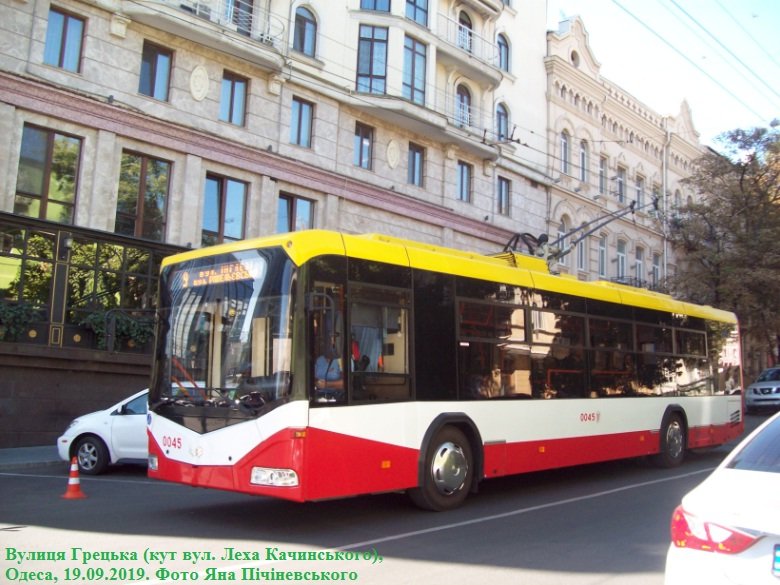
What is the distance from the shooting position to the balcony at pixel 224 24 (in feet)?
63.6

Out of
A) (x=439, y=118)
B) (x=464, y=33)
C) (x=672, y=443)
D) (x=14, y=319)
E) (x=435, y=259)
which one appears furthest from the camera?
(x=464, y=33)

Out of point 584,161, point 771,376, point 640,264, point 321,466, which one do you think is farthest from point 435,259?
point 640,264

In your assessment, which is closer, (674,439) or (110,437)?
(110,437)

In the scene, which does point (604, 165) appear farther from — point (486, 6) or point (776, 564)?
point (776, 564)

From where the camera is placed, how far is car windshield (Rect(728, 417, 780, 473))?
4500mm

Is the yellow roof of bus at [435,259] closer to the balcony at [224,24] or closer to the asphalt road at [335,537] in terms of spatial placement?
the asphalt road at [335,537]

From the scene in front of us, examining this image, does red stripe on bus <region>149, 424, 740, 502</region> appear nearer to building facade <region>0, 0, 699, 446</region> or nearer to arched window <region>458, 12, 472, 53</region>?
building facade <region>0, 0, 699, 446</region>

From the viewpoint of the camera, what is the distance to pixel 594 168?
3688 cm

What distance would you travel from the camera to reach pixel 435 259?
9.23 m

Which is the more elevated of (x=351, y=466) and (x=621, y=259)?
(x=621, y=259)

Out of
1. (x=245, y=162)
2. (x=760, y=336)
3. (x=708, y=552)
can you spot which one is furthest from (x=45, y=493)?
(x=760, y=336)

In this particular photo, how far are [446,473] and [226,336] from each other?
322 centimetres

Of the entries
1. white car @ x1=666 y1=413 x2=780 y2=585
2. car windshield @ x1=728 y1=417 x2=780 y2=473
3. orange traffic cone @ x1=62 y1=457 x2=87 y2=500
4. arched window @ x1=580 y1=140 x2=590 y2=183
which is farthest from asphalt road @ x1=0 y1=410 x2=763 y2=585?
arched window @ x1=580 y1=140 x2=590 y2=183

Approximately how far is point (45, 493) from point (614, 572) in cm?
814
